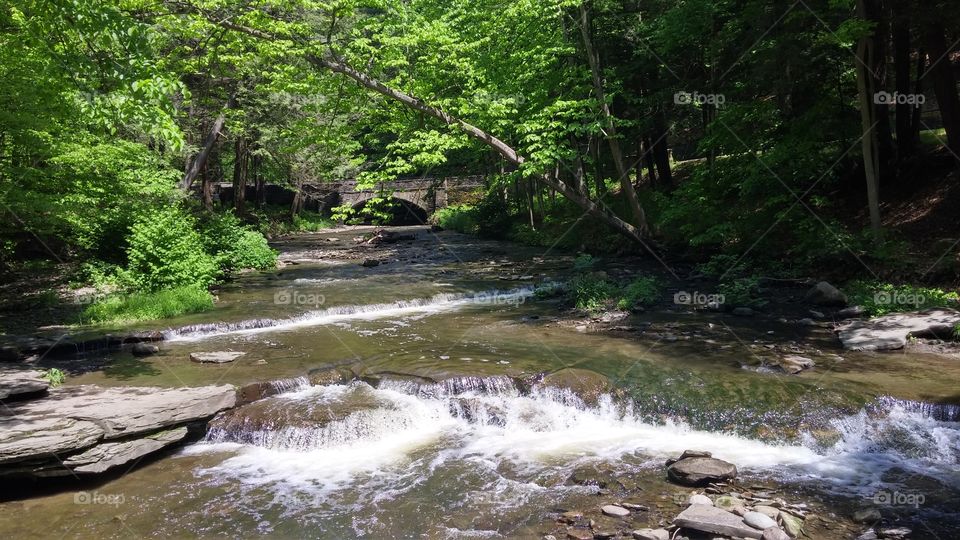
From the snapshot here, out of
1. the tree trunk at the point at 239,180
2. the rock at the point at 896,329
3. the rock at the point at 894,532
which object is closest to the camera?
the rock at the point at 894,532

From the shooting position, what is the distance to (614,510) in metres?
6.15

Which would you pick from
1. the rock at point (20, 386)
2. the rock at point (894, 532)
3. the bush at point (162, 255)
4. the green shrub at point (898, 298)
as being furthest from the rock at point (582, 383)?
the bush at point (162, 255)

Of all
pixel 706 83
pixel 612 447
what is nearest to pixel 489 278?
pixel 706 83

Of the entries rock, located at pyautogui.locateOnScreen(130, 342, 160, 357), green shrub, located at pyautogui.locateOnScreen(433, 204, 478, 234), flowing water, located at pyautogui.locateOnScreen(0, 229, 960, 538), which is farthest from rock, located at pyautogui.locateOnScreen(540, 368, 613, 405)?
green shrub, located at pyautogui.locateOnScreen(433, 204, 478, 234)

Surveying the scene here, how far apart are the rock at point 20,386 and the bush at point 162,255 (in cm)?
706

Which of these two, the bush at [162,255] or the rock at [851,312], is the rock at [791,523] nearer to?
the rock at [851,312]

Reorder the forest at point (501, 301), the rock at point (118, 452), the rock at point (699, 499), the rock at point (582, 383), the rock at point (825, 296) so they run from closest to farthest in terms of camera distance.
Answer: the rock at point (699, 499)
the forest at point (501, 301)
the rock at point (118, 452)
the rock at point (582, 383)
the rock at point (825, 296)

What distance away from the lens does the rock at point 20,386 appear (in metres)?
8.45

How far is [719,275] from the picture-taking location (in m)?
17.4

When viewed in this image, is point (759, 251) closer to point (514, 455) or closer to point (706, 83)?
point (706, 83)

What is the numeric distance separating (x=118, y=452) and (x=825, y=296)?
538 inches

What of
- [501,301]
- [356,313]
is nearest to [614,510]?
[356,313]

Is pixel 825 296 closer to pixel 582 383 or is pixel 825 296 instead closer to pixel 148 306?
pixel 582 383

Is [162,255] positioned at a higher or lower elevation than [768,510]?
higher
